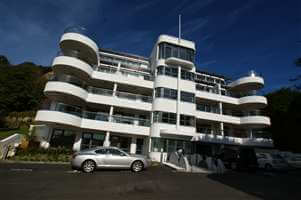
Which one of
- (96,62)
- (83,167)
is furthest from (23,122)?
(83,167)

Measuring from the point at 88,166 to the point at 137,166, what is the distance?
320 centimetres

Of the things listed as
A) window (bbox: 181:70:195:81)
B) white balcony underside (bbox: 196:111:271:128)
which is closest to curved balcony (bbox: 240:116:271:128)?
white balcony underside (bbox: 196:111:271:128)

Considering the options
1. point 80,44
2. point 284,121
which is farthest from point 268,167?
point 80,44

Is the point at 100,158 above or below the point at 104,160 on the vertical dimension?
above

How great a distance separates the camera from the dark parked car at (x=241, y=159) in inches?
651

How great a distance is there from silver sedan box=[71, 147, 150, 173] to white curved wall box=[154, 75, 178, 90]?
13.2 meters

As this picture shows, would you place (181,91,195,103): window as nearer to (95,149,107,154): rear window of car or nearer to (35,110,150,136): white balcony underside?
(35,110,150,136): white balcony underside

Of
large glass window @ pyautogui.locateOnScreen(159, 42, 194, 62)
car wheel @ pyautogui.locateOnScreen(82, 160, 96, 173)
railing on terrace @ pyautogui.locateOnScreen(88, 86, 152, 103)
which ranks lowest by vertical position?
car wheel @ pyautogui.locateOnScreen(82, 160, 96, 173)

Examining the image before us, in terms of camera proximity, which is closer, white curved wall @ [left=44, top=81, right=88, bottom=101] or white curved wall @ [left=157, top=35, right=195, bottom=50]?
white curved wall @ [left=44, top=81, right=88, bottom=101]

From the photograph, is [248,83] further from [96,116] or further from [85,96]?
[85,96]

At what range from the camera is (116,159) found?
12391mm

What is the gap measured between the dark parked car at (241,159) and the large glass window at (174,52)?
14.3m

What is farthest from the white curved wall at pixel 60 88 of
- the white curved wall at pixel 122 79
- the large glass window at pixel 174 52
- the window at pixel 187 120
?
the window at pixel 187 120

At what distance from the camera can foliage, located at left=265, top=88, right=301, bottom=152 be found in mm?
31219
